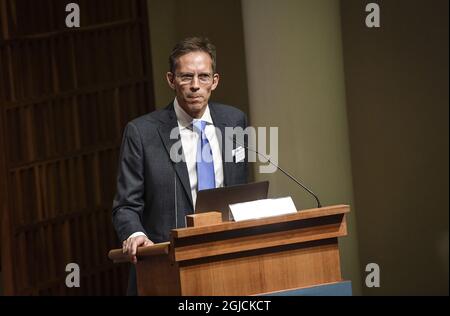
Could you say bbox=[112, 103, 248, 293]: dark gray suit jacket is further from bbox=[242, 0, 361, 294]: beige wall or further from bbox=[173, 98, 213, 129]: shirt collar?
bbox=[242, 0, 361, 294]: beige wall

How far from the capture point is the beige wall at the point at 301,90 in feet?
18.7

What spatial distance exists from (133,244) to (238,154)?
2.24 ft

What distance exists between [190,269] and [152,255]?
0.25 meters

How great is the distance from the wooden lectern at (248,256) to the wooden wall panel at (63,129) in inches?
103

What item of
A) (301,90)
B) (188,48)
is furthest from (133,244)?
(301,90)

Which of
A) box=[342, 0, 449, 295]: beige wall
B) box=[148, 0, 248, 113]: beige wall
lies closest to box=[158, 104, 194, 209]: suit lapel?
box=[148, 0, 248, 113]: beige wall

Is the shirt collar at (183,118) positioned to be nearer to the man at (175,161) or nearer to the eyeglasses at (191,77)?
the man at (175,161)

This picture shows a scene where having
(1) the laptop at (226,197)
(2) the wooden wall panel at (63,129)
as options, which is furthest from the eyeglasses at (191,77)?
(2) the wooden wall panel at (63,129)

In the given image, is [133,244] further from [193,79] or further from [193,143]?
[193,79]

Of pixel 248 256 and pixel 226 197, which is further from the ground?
pixel 226 197

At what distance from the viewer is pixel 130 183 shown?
12.8ft

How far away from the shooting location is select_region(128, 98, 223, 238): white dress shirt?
3.96m

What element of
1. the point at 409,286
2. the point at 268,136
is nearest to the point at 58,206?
the point at 268,136
